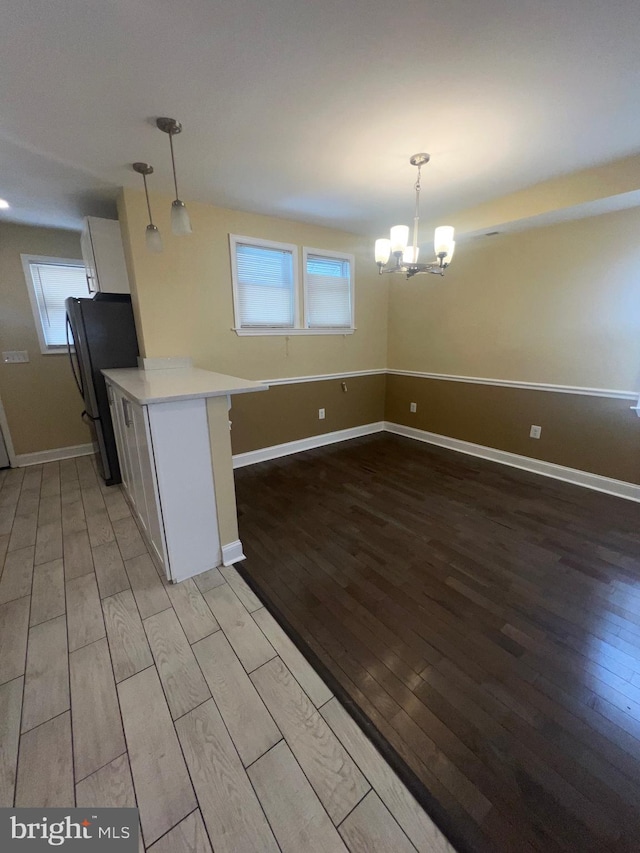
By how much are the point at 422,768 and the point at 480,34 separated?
8.71ft

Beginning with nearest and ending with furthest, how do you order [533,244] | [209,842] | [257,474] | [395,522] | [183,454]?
[209,842] → [183,454] → [395,522] → [533,244] → [257,474]

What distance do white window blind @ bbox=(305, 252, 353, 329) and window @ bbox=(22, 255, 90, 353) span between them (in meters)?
2.50

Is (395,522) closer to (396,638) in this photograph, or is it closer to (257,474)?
(396,638)

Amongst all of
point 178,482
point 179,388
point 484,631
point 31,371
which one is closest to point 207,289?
point 179,388

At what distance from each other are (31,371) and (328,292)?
129 inches

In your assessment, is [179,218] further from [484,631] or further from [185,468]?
[484,631]

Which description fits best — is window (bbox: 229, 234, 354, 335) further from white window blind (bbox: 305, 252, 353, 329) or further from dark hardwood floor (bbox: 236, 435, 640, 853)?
dark hardwood floor (bbox: 236, 435, 640, 853)

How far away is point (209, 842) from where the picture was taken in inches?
36.0

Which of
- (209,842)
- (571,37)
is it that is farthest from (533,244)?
(209,842)

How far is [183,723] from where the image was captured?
3.95ft

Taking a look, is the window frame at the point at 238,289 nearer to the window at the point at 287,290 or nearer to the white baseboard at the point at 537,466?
the window at the point at 287,290

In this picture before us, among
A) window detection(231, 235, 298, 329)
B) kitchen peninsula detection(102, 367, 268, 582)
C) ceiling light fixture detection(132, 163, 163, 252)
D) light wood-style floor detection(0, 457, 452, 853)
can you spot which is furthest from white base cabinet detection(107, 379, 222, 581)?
window detection(231, 235, 298, 329)

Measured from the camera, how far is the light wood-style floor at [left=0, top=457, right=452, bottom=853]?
3.14 ft

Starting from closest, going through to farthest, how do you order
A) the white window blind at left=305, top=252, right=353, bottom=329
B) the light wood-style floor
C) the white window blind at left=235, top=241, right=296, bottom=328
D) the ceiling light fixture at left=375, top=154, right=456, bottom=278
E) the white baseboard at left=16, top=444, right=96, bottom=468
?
the light wood-style floor
the ceiling light fixture at left=375, top=154, right=456, bottom=278
the white window blind at left=235, top=241, right=296, bottom=328
the white baseboard at left=16, top=444, right=96, bottom=468
the white window blind at left=305, top=252, right=353, bottom=329
